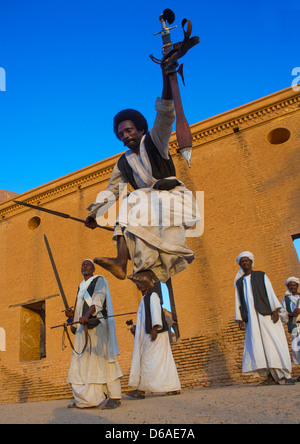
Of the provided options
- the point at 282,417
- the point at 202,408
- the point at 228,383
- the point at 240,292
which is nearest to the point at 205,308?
the point at 228,383

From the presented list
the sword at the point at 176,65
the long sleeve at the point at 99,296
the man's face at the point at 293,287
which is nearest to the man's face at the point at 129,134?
the sword at the point at 176,65

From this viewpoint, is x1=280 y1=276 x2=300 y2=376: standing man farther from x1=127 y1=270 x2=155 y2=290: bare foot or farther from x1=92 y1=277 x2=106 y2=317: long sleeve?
x1=127 y1=270 x2=155 y2=290: bare foot

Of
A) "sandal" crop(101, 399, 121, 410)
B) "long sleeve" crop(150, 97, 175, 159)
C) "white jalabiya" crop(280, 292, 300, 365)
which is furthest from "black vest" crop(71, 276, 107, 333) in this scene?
"white jalabiya" crop(280, 292, 300, 365)

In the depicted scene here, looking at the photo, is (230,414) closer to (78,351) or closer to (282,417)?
(282,417)

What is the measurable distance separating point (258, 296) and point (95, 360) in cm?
256

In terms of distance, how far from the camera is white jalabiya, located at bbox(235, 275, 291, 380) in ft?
17.0

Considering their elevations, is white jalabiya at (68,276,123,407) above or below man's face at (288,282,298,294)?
below

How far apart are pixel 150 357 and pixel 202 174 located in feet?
19.8

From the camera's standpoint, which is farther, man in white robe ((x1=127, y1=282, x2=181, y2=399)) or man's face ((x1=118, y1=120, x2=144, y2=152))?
man in white robe ((x1=127, y1=282, x2=181, y2=399))

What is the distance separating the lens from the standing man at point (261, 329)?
5203mm

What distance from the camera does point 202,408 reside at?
Result: 3322 mm

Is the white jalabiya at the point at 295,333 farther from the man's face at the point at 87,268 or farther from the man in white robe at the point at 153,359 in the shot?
the man's face at the point at 87,268

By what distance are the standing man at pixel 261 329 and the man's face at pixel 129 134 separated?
12.0 feet

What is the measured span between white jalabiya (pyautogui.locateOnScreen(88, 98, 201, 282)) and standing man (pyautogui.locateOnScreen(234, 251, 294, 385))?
323cm
